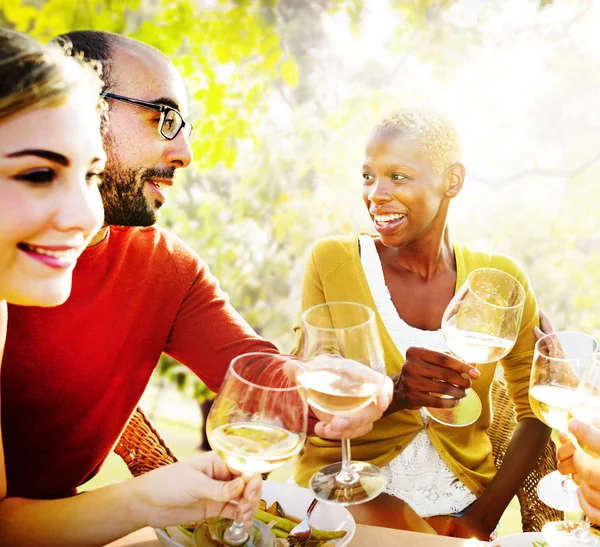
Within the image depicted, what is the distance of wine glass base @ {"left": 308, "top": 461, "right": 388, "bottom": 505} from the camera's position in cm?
138

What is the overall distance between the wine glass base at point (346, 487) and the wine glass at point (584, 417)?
0.38 metres

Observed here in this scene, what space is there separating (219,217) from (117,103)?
2.77m

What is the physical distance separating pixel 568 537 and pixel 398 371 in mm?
923

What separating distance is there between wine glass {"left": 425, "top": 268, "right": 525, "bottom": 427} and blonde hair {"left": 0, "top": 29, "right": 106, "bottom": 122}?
1150 millimetres

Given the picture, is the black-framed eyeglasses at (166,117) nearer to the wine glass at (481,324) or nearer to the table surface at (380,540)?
the wine glass at (481,324)

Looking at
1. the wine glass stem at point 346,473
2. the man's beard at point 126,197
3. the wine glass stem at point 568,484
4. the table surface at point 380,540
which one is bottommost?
the table surface at point 380,540

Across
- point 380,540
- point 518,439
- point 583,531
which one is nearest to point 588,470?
point 583,531

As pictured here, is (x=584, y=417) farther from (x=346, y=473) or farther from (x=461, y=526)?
(x=461, y=526)

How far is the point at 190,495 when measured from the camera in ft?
4.09

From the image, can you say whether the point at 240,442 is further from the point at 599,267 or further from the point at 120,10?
the point at 599,267

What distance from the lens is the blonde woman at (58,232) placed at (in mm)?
1132

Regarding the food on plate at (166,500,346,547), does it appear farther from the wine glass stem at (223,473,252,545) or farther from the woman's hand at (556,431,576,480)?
the woman's hand at (556,431,576,480)

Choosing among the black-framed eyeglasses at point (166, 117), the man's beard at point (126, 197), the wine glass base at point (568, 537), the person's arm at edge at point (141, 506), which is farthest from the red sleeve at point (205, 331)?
the wine glass base at point (568, 537)

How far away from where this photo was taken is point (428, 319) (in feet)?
7.55
